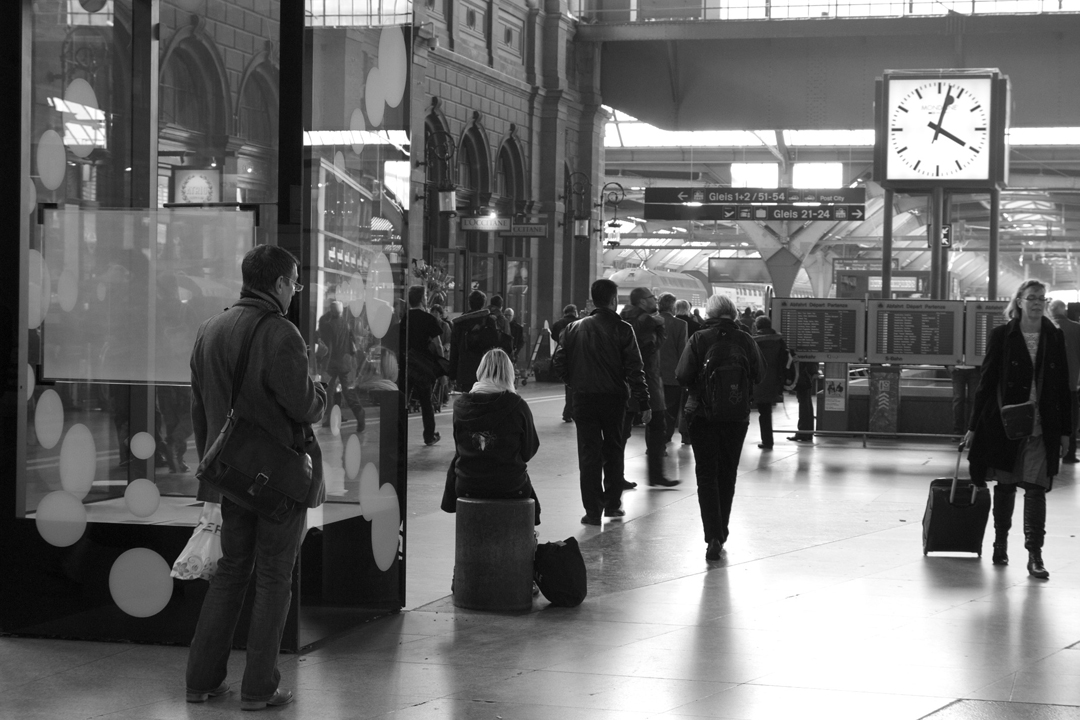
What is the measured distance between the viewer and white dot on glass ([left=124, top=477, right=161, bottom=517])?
240 inches

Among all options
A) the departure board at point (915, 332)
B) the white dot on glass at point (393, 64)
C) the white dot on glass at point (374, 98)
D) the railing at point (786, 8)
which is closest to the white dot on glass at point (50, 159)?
the white dot on glass at point (374, 98)

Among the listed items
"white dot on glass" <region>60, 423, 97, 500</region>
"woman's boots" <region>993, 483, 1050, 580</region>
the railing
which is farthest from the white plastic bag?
the railing

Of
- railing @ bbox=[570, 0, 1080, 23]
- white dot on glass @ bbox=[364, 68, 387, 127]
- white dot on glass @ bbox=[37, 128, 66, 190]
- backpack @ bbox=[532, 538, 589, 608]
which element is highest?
railing @ bbox=[570, 0, 1080, 23]

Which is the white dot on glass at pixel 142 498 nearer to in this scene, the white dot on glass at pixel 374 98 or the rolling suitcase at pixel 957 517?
the white dot on glass at pixel 374 98

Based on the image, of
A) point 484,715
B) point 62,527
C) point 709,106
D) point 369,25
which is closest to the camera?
point 484,715

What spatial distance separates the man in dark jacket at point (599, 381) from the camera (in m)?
9.69

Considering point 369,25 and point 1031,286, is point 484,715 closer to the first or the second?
point 369,25

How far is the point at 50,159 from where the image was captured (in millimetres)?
6246

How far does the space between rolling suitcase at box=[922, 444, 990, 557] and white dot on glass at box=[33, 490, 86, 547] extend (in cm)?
512

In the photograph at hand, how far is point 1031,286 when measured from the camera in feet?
26.6

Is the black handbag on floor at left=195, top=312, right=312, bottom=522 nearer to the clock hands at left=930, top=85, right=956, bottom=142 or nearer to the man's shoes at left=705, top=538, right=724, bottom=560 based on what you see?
the man's shoes at left=705, top=538, right=724, bottom=560

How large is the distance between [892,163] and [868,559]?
11.1 meters

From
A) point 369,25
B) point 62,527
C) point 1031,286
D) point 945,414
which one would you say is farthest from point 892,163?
point 62,527

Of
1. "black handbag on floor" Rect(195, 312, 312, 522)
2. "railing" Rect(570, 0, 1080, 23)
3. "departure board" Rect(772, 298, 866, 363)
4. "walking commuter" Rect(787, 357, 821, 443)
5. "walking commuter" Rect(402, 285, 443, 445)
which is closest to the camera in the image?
"black handbag on floor" Rect(195, 312, 312, 522)
